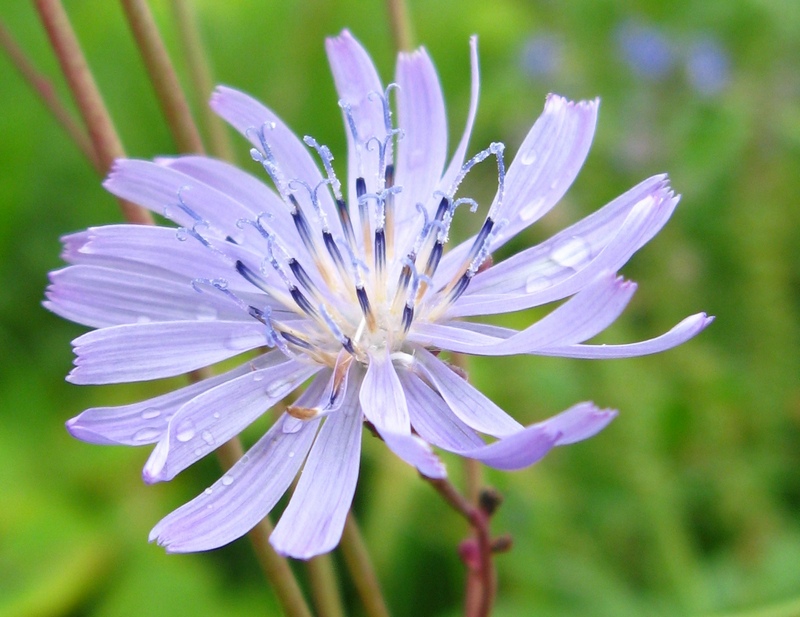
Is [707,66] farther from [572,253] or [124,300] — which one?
[124,300]

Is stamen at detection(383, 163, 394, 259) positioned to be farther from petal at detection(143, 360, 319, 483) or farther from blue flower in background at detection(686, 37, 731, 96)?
blue flower in background at detection(686, 37, 731, 96)

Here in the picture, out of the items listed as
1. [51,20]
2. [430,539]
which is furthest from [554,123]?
[430,539]

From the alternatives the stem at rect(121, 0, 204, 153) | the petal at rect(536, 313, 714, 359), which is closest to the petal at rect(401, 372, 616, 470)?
the petal at rect(536, 313, 714, 359)

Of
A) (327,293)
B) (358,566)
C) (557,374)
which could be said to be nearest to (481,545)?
(358,566)

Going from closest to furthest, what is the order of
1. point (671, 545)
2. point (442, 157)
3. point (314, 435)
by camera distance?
1. point (314, 435)
2. point (442, 157)
3. point (671, 545)

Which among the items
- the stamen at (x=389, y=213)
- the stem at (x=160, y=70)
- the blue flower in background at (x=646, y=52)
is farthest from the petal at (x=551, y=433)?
the blue flower in background at (x=646, y=52)

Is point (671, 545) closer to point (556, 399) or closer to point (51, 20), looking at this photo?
point (556, 399)
